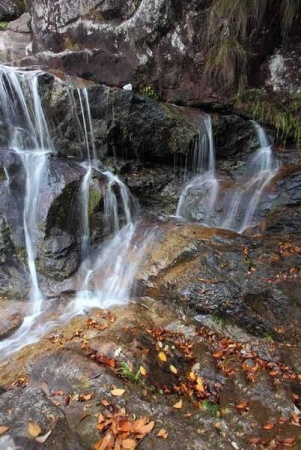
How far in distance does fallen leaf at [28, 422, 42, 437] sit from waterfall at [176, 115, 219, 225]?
5.84m

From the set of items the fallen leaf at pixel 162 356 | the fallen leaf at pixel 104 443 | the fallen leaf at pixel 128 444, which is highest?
the fallen leaf at pixel 104 443

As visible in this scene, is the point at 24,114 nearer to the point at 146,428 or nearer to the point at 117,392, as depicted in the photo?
the point at 117,392

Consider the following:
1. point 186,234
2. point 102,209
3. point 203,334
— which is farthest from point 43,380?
point 102,209

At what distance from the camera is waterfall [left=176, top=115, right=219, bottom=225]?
788 cm

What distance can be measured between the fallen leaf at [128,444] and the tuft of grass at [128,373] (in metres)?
0.92

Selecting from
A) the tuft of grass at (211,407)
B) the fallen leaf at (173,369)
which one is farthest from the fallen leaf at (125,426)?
the fallen leaf at (173,369)

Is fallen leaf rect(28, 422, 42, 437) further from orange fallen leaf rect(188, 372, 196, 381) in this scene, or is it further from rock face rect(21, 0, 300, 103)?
rock face rect(21, 0, 300, 103)

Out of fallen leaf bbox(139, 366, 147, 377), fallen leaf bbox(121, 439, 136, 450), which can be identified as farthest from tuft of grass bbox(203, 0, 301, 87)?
fallen leaf bbox(121, 439, 136, 450)

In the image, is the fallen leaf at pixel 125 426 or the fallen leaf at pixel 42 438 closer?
the fallen leaf at pixel 42 438

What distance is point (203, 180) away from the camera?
8.57 meters

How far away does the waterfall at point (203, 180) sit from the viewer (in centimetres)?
788

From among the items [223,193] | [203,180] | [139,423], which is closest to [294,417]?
[139,423]

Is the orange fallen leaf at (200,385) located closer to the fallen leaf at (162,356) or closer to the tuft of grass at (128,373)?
the fallen leaf at (162,356)

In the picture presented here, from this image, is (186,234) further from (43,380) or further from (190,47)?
(190,47)
